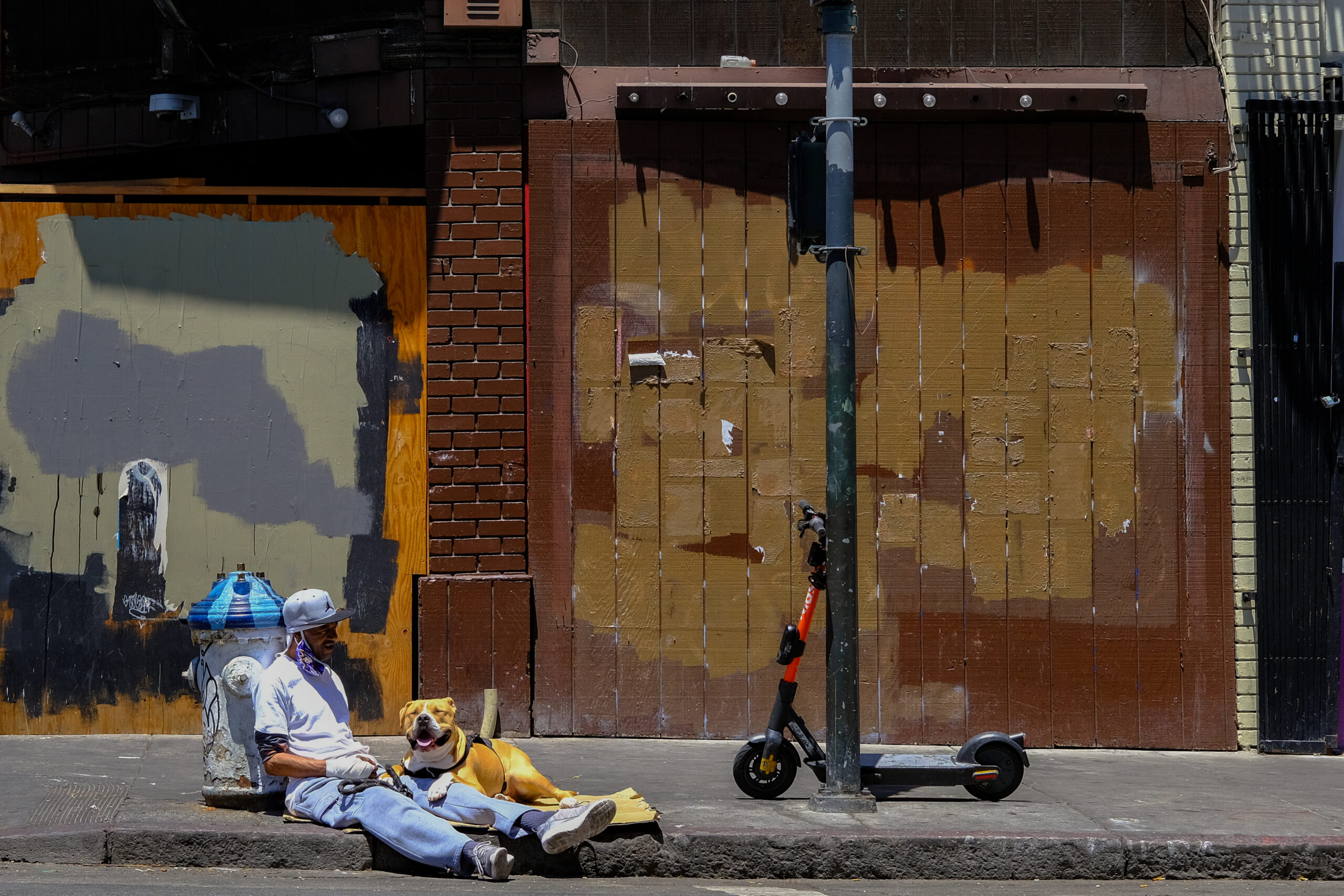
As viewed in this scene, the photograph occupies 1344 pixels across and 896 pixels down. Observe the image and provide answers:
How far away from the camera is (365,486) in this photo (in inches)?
382

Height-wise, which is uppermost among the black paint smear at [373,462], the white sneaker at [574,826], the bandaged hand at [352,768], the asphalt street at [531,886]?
the black paint smear at [373,462]

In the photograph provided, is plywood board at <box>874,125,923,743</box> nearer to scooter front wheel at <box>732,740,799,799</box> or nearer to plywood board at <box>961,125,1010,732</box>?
plywood board at <box>961,125,1010,732</box>

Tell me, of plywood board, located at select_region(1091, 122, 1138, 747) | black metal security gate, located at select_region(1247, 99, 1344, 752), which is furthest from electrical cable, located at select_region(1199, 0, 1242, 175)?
plywood board, located at select_region(1091, 122, 1138, 747)

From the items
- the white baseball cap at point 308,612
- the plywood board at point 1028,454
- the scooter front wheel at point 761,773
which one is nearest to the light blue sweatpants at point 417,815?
the white baseball cap at point 308,612

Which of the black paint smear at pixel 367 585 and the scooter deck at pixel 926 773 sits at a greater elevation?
the black paint smear at pixel 367 585

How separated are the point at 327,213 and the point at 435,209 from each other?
73 cm

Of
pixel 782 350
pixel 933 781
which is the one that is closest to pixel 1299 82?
pixel 782 350

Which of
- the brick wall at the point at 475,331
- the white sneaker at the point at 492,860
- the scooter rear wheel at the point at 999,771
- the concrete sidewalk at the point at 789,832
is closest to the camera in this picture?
the white sneaker at the point at 492,860

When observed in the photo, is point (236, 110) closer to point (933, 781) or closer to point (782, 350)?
point (782, 350)

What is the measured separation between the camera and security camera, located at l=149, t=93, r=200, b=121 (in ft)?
31.4

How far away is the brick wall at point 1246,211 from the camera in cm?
978

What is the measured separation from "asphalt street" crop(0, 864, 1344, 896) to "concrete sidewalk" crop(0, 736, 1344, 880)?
0.06 meters

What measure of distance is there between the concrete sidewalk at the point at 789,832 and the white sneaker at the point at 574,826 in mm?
194

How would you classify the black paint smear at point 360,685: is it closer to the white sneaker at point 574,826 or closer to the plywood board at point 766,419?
the plywood board at point 766,419
